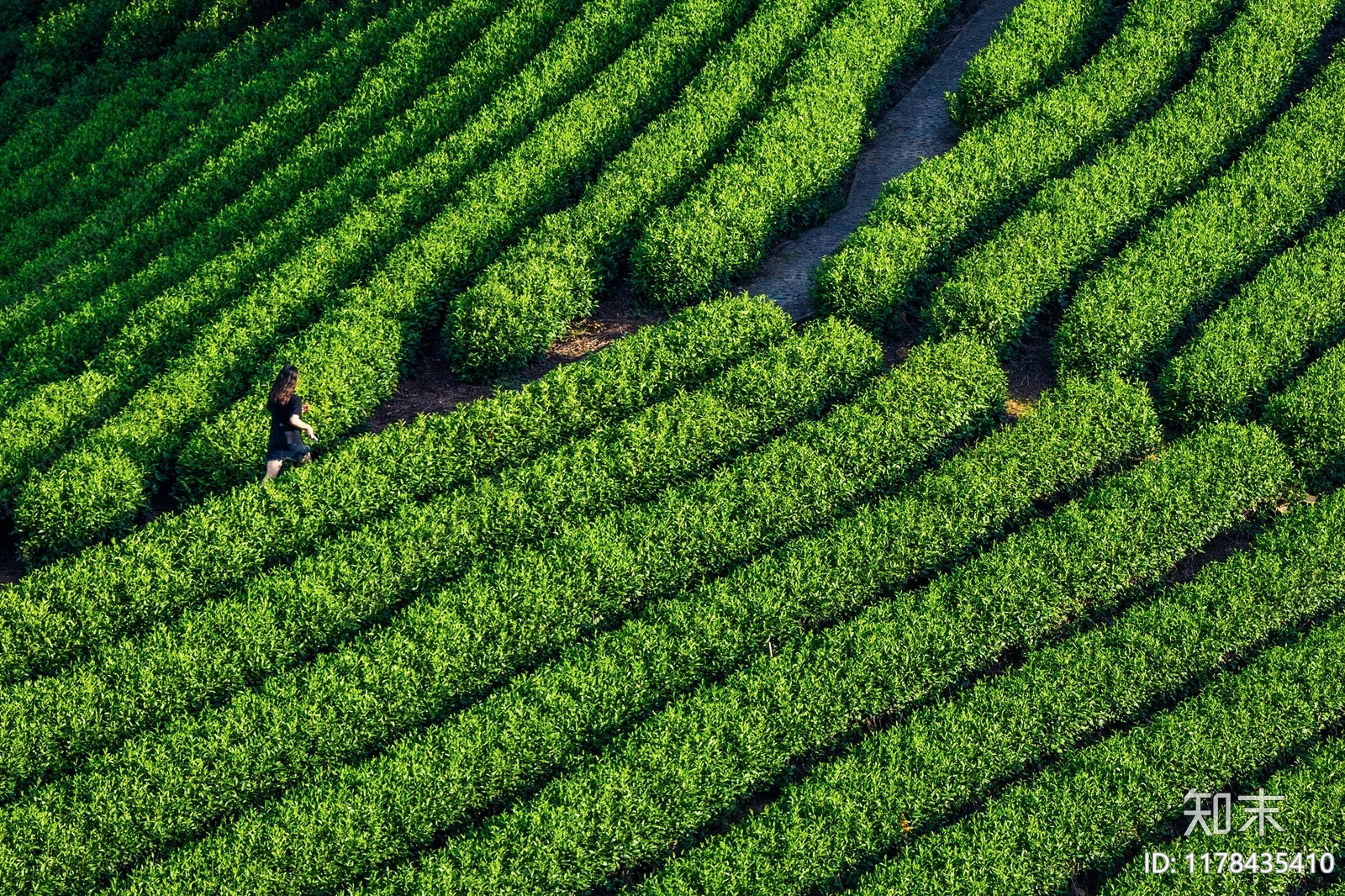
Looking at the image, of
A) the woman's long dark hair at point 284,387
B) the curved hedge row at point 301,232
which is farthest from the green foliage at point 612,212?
the woman's long dark hair at point 284,387

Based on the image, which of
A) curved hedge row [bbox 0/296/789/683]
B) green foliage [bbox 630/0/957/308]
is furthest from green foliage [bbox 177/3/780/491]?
green foliage [bbox 630/0/957/308]

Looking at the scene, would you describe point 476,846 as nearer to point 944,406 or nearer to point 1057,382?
point 944,406

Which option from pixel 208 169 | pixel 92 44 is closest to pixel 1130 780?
pixel 208 169

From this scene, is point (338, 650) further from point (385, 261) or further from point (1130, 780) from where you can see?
point (1130, 780)

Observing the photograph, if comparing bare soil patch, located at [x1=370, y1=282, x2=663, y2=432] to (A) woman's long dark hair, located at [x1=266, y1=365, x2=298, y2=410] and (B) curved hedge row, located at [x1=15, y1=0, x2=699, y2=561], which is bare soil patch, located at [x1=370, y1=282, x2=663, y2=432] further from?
(A) woman's long dark hair, located at [x1=266, y1=365, x2=298, y2=410]

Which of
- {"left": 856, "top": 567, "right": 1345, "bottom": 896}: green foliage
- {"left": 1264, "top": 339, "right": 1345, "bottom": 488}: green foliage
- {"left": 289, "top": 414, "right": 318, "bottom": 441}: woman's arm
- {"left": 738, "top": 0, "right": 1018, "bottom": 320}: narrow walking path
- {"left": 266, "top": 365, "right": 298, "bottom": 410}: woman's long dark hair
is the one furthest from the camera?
{"left": 738, "top": 0, "right": 1018, "bottom": 320}: narrow walking path

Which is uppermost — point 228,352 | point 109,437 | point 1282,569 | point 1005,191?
point 1005,191

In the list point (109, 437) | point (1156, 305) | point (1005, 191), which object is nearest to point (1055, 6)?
point (1005, 191)
